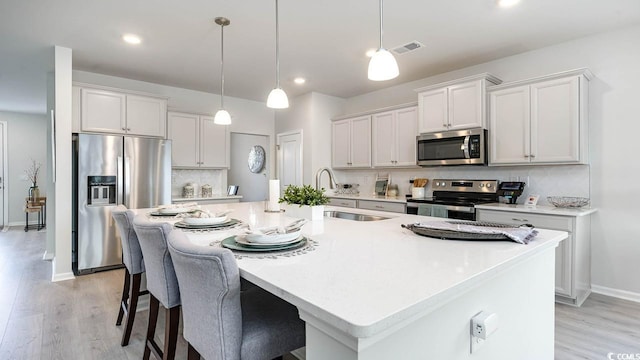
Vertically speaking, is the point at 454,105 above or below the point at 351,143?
above

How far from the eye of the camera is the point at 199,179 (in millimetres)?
5348

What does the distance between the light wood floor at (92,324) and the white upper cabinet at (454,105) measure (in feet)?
6.52

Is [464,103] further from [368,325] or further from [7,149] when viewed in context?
[7,149]

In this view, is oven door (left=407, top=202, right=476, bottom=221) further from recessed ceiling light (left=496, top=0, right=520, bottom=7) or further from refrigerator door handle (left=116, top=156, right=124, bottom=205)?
refrigerator door handle (left=116, top=156, right=124, bottom=205)

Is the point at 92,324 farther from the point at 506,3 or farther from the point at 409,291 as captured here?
the point at 506,3

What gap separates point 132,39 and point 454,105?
11.3 ft

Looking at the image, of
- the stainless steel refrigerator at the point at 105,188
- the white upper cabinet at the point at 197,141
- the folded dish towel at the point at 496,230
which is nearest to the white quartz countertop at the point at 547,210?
the folded dish towel at the point at 496,230

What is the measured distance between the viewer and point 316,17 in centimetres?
290

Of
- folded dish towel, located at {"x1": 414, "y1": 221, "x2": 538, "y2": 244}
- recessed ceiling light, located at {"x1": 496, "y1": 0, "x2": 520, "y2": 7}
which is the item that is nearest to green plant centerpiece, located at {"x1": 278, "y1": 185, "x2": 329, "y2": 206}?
folded dish towel, located at {"x1": 414, "y1": 221, "x2": 538, "y2": 244}

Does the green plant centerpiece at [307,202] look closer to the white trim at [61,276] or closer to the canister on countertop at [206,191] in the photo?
the white trim at [61,276]

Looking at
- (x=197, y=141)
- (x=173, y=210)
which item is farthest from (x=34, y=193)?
(x=173, y=210)

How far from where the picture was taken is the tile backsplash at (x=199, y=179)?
202 inches

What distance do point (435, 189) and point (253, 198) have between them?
3187 mm

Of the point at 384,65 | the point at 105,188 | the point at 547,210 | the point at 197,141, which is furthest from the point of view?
the point at 197,141
